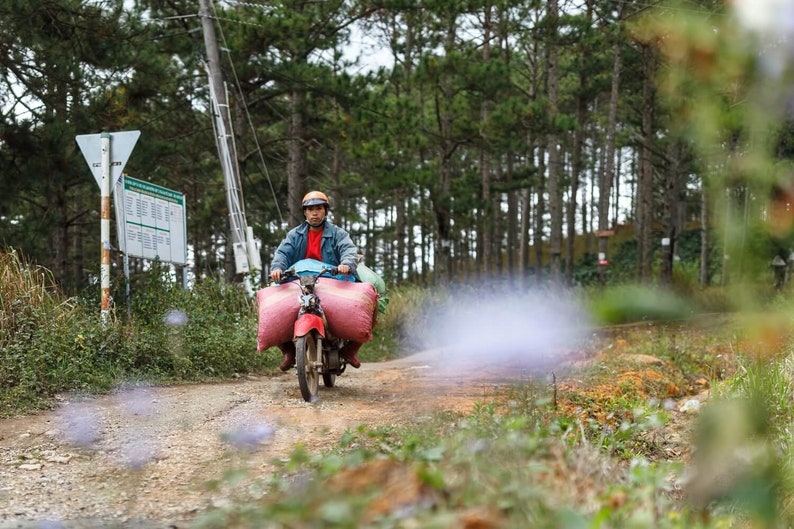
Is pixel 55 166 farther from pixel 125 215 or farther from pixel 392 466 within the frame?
pixel 392 466

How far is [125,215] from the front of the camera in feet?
34.0

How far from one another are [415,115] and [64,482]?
16.0m

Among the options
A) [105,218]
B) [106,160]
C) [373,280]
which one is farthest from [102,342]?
[373,280]

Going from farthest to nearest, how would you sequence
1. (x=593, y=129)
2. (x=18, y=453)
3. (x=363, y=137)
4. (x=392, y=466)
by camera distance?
1. (x=593, y=129)
2. (x=363, y=137)
3. (x=18, y=453)
4. (x=392, y=466)

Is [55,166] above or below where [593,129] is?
below

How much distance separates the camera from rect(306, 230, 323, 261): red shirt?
765 centimetres

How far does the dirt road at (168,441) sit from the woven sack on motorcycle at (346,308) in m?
0.59

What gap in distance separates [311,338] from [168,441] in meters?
2.03

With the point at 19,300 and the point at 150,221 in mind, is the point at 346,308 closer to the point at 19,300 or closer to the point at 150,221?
the point at 19,300

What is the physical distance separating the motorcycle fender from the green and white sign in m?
4.23

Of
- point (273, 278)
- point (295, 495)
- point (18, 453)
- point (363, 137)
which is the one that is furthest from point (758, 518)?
point (363, 137)

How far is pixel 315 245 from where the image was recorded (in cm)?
765

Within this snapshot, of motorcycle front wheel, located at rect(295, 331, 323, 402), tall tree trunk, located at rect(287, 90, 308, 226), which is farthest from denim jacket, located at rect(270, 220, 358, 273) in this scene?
tall tree trunk, located at rect(287, 90, 308, 226)

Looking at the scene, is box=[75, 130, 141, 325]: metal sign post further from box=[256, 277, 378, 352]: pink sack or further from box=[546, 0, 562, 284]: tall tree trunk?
box=[546, 0, 562, 284]: tall tree trunk
